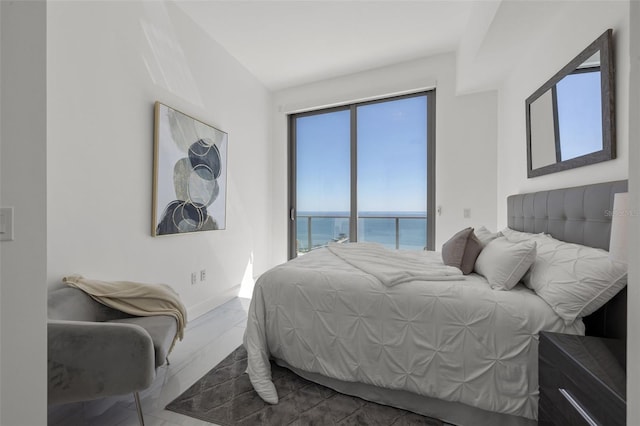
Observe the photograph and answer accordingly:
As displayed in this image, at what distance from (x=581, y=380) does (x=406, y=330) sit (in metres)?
0.69

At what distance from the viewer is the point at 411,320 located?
143 centimetres

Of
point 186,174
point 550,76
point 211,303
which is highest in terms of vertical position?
point 550,76

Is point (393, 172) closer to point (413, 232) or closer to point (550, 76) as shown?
point (413, 232)

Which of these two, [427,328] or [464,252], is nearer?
[427,328]

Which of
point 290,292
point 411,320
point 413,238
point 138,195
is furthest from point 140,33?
Answer: point 413,238

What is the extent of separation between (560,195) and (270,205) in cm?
349

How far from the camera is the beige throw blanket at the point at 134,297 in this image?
165 cm

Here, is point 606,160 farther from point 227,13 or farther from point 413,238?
point 227,13

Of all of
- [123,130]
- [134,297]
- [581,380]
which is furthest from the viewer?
[123,130]

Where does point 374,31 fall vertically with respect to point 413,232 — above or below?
above

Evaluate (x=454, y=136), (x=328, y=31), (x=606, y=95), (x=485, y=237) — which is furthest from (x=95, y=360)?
(x=454, y=136)

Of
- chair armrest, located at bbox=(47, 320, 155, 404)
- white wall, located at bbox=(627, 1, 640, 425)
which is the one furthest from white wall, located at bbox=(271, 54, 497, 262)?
chair armrest, located at bbox=(47, 320, 155, 404)

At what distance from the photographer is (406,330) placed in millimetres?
1442
